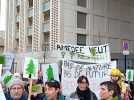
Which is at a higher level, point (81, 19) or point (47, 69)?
point (81, 19)

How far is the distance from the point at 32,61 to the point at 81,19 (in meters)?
27.1

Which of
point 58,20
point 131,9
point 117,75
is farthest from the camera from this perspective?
point 131,9

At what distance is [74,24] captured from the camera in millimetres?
35281

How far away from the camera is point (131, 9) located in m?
40.7

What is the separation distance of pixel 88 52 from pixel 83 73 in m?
2.80

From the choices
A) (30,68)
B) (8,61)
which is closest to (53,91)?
(30,68)

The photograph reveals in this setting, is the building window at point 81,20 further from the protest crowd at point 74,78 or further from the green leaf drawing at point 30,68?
the green leaf drawing at point 30,68

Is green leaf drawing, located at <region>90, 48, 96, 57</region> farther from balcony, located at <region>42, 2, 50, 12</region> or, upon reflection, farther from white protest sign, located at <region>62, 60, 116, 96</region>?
balcony, located at <region>42, 2, 50, 12</region>

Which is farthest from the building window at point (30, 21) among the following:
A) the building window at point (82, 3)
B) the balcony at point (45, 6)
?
the building window at point (82, 3)

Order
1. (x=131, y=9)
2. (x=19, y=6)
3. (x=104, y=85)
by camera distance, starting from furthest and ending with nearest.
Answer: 1. (x=19, y=6)
2. (x=131, y=9)
3. (x=104, y=85)

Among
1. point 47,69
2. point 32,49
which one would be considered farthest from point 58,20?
point 47,69

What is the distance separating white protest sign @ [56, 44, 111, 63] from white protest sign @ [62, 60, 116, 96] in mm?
1186

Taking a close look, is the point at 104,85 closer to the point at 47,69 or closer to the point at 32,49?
the point at 47,69

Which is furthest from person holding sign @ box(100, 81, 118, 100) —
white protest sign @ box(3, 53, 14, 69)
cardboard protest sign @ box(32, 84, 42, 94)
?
white protest sign @ box(3, 53, 14, 69)
